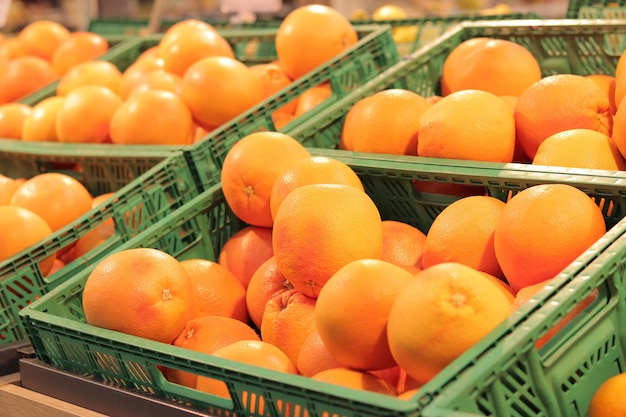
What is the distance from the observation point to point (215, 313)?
171cm

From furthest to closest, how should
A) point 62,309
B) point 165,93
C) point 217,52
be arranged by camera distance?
1. point 217,52
2. point 165,93
3. point 62,309

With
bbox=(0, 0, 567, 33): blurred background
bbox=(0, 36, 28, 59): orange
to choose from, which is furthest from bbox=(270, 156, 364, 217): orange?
bbox=(0, 0, 567, 33): blurred background

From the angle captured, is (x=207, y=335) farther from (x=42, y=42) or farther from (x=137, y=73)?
(x=42, y=42)

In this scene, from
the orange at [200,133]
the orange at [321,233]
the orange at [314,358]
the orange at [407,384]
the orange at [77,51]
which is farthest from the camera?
the orange at [77,51]

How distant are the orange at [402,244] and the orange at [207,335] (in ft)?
0.98

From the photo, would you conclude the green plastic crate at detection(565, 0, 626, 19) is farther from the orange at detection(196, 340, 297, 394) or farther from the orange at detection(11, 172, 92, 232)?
the orange at detection(196, 340, 297, 394)

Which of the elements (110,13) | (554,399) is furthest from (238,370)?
(110,13)

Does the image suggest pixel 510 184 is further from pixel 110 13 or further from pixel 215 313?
pixel 110 13

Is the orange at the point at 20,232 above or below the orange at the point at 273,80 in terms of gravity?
below

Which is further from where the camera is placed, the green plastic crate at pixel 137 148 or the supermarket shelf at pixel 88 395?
the green plastic crate at pixel 137 148

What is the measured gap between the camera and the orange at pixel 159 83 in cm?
254

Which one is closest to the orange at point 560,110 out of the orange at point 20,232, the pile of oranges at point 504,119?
the pile of oranges at point 504,119

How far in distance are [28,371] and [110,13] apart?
5.47m

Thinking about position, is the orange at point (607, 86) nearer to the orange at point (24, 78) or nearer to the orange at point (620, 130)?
the orange at point (620, 130)
